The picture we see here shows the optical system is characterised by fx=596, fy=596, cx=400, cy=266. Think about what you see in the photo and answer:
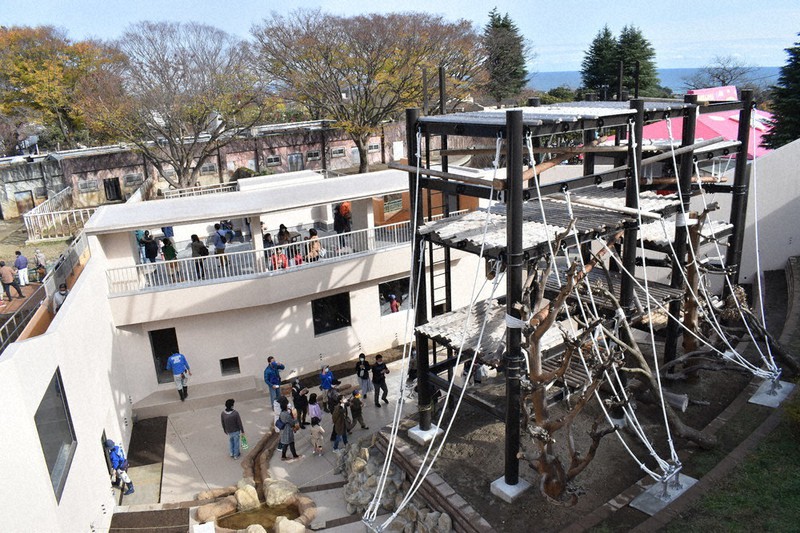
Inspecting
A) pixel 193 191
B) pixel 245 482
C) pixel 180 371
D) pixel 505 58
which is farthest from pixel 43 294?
pixel 505 58

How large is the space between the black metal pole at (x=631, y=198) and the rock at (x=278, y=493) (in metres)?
7.81

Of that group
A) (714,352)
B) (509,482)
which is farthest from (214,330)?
(714,352)

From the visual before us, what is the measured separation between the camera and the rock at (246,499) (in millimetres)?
12297

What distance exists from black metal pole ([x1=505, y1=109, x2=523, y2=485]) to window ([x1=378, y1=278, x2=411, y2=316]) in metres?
9.64

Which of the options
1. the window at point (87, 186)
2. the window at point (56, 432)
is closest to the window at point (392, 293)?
the window at point (56, 432)

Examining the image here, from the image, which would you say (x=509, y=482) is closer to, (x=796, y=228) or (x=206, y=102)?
(x=796, y=228)

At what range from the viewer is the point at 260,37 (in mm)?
33469

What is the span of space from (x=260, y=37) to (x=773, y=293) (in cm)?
2813

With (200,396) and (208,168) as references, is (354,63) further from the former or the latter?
(200,396)

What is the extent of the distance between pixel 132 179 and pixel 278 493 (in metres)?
25.4

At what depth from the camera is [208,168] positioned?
34.4 m

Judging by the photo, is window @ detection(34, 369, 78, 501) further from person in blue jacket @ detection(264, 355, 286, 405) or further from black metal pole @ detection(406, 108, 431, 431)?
black metal pole @ detection(406, 108, 431, 431)

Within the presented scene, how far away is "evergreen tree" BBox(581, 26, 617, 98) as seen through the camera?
151ft

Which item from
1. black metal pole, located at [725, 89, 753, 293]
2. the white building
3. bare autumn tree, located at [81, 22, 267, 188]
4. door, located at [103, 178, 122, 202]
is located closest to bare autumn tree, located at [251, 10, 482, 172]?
bare autumn tree, located at [81, 22, 267, 188]
